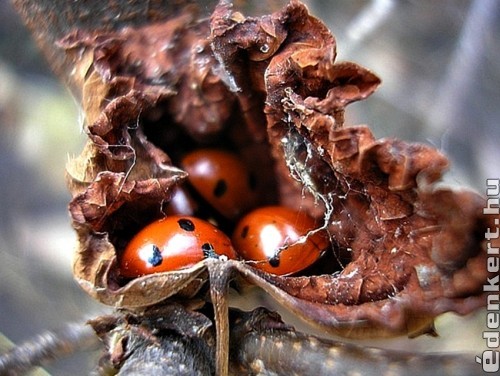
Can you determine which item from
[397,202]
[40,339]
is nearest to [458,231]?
[397,202]

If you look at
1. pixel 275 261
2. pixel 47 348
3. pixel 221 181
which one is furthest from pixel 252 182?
pixel 47 348

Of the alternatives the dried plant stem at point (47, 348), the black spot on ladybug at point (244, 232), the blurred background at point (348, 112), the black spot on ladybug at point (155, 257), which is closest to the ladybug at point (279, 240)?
the black spot on ladybug at point (244, 232)

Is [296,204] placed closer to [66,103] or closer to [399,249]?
[399,249]

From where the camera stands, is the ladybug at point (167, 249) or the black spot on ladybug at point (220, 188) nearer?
the ladybug at point (167, 249)

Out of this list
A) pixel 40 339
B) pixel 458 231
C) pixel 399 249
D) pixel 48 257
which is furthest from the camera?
pixel 48 257

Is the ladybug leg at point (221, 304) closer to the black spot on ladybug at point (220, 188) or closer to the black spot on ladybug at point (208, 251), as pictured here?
the black spot on ladybug at point (208, 251)

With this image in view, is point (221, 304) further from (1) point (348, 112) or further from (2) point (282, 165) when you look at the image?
(1) point (348, 112)

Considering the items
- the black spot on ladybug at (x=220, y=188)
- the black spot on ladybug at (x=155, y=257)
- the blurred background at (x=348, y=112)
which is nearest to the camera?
the black spot on ladybug at (x=155, y=257)
